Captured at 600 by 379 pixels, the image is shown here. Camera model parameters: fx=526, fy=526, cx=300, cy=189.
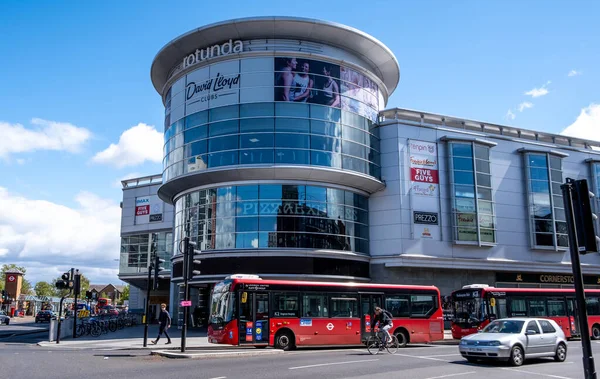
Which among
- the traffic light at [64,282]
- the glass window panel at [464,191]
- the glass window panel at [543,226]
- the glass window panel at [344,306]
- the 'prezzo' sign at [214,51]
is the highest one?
the 'prezzo' sign at [214,51]

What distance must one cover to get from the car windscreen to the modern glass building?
17659 millimetres

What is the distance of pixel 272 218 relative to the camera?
3372 cm

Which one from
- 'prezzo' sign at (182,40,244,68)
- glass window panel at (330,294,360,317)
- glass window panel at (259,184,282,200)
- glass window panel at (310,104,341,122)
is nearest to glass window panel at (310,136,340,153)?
glass window panel at (310,104,341,122)

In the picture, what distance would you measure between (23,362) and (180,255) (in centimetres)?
2118

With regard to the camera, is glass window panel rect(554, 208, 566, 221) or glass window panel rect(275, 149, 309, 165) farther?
glass window panel rect(554, 208, 566, 221)

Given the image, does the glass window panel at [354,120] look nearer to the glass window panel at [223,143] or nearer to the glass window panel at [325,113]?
the glass window panel at [325,113]

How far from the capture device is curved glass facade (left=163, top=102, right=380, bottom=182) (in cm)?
3391

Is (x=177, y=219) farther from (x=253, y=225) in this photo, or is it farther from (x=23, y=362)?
(x=23, y=362)

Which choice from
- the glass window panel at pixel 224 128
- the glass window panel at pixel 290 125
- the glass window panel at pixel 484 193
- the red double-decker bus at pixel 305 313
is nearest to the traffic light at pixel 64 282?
the red double-decker bus at pixel 305 313

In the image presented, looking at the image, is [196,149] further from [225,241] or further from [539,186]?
[539,186]

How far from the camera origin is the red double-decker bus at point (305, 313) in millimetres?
21359

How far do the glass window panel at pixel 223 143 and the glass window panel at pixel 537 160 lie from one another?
24.7 metres

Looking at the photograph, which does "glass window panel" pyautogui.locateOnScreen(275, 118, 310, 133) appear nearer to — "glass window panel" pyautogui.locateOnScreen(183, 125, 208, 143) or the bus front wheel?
"glass window panel" pyautogui.locateOnScreen(183, 125, 208, 143)

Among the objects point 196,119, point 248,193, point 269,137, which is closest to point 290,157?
point 269,137
